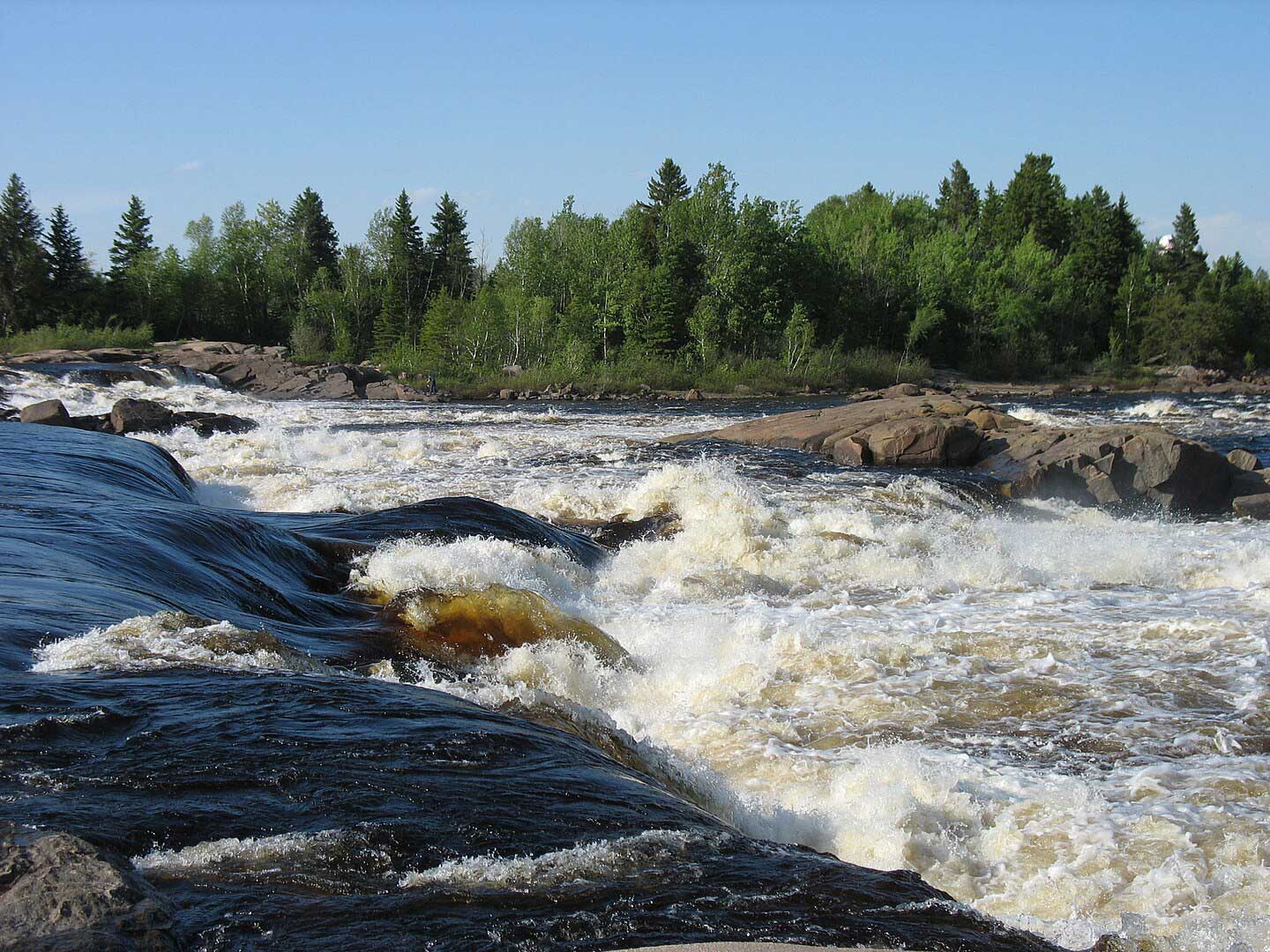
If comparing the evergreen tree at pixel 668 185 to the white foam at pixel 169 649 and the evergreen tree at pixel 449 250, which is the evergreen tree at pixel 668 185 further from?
the white foam at pixel 169 649

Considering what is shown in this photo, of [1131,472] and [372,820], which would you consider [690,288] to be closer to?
[1131,472]

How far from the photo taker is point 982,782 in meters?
6.49

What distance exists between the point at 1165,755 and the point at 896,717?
185cm

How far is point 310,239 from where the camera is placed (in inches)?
3177

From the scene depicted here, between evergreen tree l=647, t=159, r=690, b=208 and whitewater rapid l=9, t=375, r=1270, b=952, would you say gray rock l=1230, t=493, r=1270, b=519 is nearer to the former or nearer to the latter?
whitewater rapid l=9, t=375, r=1270, b=952

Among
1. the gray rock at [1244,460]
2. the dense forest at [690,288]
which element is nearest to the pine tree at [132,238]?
the dense forest at [690,288]

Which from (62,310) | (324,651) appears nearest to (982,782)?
(324,651)

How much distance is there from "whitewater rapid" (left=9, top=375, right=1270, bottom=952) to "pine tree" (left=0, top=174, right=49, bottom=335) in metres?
52.7

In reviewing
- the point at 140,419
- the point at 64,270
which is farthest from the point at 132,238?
the point at 140,419

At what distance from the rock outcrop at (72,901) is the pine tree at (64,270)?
69.4m

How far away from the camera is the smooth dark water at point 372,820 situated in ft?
11.3

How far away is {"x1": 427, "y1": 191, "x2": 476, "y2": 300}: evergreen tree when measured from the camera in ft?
254

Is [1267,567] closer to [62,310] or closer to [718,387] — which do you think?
[718,387]

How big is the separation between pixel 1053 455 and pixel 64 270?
6533 centimetres
